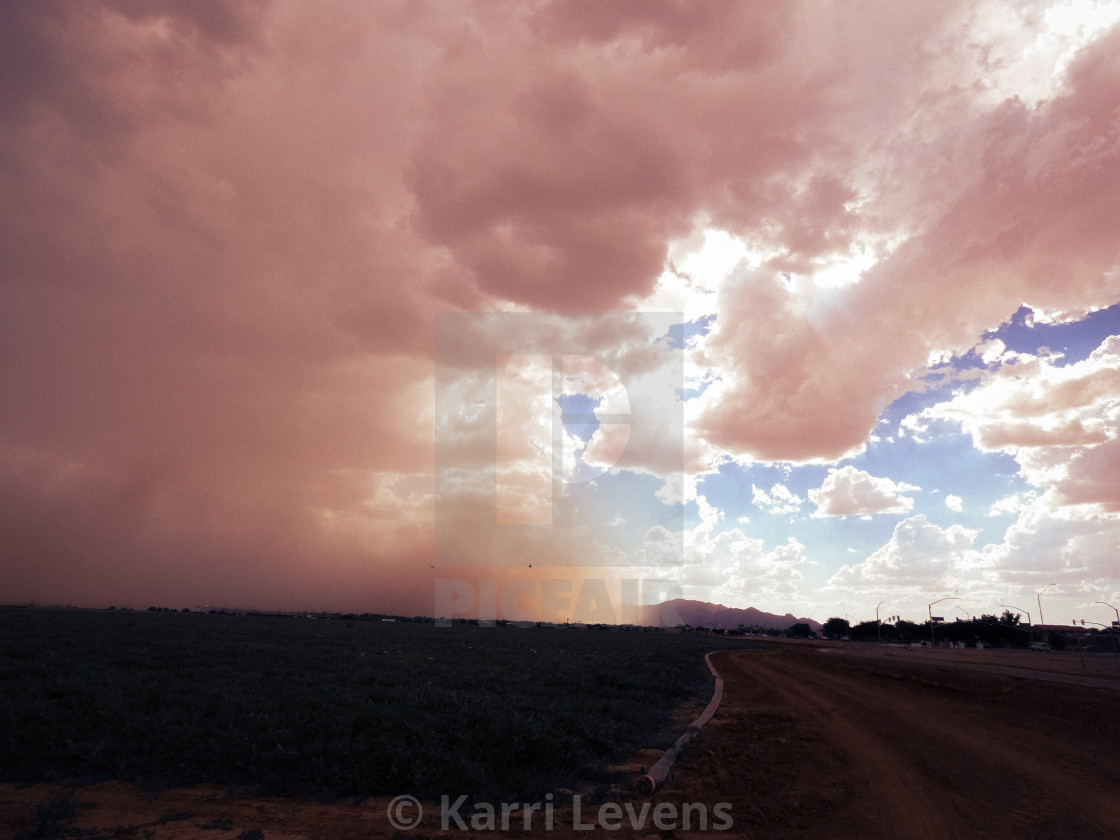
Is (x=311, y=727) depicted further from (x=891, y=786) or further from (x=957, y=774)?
(x=957, y=774)

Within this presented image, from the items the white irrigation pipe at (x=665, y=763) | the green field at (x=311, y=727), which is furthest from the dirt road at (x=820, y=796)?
the green field at (x=311, y=727)

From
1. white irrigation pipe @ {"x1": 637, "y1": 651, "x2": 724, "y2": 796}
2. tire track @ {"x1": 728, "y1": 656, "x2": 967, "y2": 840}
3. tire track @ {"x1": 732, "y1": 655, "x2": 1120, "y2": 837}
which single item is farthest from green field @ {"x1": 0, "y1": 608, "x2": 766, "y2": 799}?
tire track @ {"x1": 732, "y1": 655, "x2": 1120, "y2": 837}

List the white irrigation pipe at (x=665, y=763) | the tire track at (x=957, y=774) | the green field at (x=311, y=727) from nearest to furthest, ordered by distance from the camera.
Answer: the tire track at (x=957, y=774) < the green field at (x=311, y=727) < the white irrigation pipe at (x=665, y=763)

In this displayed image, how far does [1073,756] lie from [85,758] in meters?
20.1

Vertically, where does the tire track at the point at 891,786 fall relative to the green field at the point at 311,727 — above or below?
below

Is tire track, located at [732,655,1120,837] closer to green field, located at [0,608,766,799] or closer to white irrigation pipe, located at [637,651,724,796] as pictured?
white irrigation pipe, located at [637,651,724,796]

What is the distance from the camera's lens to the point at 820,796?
376 inches

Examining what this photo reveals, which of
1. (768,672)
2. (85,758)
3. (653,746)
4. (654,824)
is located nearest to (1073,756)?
(653,746)

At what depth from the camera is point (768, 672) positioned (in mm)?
36562

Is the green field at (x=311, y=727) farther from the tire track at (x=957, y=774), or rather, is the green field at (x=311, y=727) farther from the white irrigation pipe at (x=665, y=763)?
the tire track at (x=957, y=774)

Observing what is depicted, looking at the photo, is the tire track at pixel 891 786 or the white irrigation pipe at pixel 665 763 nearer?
the tire track at pixel 891 786

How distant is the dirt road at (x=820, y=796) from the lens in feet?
25.5

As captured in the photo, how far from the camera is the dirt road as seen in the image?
306 inches

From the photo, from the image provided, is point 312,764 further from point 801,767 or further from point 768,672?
Result: point 768,672
